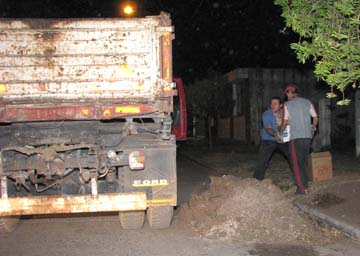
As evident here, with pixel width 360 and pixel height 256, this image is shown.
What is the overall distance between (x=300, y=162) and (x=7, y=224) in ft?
16.3

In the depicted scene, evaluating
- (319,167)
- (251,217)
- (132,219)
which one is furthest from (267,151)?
(132,219)

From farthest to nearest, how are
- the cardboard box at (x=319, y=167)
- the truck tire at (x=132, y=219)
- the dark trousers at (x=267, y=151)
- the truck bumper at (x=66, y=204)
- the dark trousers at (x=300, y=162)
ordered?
the dark trousers at (x=267, y=151) < the cardboard box at (x=319, y=167) < the dark trousers at (x=300, y=162) < the truck tire at (x=132, y=219) < the truck bumper at (x=66, y=204)

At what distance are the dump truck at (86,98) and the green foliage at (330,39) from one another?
1764 mm

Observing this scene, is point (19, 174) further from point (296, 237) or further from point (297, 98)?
→ point (297, 98)

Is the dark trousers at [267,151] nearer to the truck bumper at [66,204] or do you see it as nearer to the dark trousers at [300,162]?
the dark trousers at [300,162]

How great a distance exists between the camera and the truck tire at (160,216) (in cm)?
674

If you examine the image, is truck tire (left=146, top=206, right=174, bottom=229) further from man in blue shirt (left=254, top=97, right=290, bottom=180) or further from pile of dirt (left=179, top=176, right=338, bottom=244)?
man in blue shirt (left=254, top=97, right=290, bottom=180)

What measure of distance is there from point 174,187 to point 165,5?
69.9ft

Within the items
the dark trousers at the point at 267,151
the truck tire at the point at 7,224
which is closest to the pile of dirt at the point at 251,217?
the dark trousers at the point at 267,151

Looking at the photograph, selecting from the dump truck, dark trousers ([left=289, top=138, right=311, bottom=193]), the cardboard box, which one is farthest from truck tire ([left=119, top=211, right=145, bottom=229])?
the cardboard box

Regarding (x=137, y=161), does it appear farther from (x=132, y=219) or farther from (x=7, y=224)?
(x=7, y=224)

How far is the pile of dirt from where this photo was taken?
21.1 feet

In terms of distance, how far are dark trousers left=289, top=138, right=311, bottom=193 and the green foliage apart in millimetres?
2399

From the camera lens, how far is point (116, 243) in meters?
6.25
